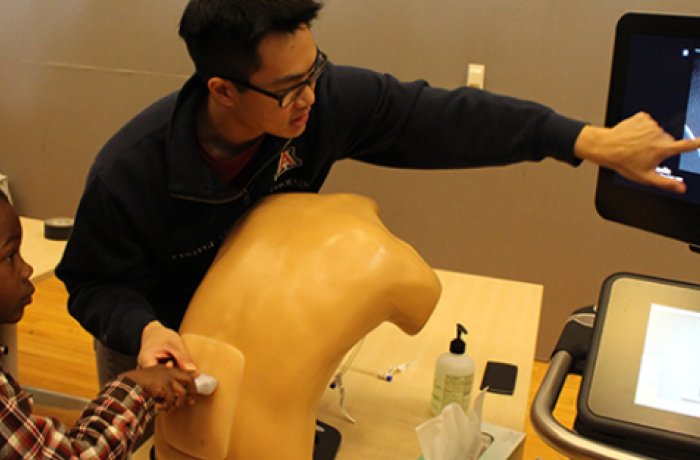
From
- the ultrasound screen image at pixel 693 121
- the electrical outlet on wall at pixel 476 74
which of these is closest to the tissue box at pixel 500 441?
the ultrasound screen image at pixel 693 121

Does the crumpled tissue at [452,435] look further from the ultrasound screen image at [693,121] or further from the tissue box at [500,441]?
the ultrasound screen image at [693,121]

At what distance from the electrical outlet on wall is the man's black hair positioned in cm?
147

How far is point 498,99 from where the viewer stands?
1405 mm

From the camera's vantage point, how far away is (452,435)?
110 centimetres

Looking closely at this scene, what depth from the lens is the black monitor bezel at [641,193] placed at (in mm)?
1082

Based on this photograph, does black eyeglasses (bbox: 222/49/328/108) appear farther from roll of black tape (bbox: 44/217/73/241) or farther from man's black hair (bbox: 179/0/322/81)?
roll of black tape (bbox: 44/217/73/241)

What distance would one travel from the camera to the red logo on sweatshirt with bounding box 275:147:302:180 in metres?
1.33

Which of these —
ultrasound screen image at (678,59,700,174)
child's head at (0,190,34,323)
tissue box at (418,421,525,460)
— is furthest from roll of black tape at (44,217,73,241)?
ultrasound screen image at (678,59,700,174)

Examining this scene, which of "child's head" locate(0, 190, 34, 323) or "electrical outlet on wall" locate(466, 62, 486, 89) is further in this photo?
"electrical outlet on wall" locate(466, 62, 486, 89)

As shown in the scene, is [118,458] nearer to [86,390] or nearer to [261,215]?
[261,215]

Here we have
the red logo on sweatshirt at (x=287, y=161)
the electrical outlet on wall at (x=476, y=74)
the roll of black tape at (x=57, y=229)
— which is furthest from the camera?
the electrical outlet on wall at (x=476, y=74)

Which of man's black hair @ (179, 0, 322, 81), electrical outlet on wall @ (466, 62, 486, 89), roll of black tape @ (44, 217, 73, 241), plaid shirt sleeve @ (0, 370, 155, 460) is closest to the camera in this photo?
plaid shirt sleeve @ (0, 370, 155, 460)

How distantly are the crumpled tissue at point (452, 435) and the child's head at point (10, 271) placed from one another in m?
0.54

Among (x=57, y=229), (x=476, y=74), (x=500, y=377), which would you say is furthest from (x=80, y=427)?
(x=476, y=74)
